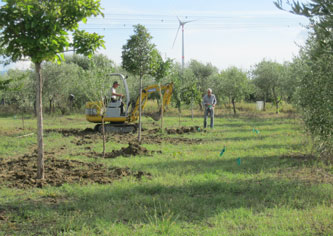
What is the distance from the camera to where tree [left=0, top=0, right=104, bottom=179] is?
21.5 ft

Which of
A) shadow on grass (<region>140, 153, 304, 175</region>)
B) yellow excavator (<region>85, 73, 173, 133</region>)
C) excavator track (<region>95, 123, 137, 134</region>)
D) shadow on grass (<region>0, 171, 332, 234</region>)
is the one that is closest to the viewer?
shadow on grass (<region>0, 171, 332, 234</region>)

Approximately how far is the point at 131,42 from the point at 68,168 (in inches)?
273

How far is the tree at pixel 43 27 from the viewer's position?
6.54 metres

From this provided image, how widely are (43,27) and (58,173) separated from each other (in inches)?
138

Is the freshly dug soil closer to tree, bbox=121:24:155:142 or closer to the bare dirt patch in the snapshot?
the bare dirt patch

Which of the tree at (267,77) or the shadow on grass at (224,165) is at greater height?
the tree at (267,77)

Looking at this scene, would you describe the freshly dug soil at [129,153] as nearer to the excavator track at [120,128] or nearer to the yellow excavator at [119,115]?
the yellow excavator at [119,115]

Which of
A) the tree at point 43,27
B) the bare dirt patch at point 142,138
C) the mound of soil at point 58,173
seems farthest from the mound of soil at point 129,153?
the tree at point 43,27

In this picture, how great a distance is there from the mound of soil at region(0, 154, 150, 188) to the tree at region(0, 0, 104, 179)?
163 centimetres

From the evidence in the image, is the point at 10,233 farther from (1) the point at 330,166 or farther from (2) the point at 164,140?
(2) the point at 164,140

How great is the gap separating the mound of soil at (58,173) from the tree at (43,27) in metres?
1.63

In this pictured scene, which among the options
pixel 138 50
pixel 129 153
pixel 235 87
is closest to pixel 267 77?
pixel 235 87

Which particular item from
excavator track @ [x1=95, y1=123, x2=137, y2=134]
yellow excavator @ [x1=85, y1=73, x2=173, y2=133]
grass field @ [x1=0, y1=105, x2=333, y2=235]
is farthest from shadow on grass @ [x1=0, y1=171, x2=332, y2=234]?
excavator track @ [x1=95, y1=123, x2=137, y2=134]

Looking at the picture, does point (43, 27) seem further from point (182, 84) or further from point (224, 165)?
point (182, 84)
